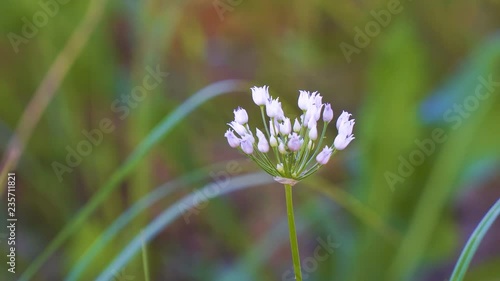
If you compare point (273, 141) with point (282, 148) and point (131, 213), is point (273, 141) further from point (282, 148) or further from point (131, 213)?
point (131, 213)


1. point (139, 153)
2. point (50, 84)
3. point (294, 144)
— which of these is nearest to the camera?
point (294, 144)

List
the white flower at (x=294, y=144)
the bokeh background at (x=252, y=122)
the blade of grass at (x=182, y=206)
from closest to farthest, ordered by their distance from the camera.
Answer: the white flower at (x=294, y=144) → the blade of grass at (x=182, y=206) → the bokeh background at (x=252, y=122)

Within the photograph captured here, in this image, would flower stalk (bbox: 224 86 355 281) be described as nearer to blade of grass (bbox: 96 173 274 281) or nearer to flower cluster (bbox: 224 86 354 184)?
flower cluster (bbox: 224 86 354 184)

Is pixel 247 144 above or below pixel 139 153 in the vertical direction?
below

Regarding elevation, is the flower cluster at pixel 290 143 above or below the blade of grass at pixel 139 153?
below

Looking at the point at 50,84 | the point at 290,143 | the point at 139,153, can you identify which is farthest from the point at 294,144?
the point at 50,84

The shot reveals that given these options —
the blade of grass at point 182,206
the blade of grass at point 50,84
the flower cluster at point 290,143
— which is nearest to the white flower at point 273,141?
the flower cluster at point 290,143

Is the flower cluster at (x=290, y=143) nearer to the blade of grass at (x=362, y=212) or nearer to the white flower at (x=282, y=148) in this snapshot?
the white flower at (x=282, y=148)
